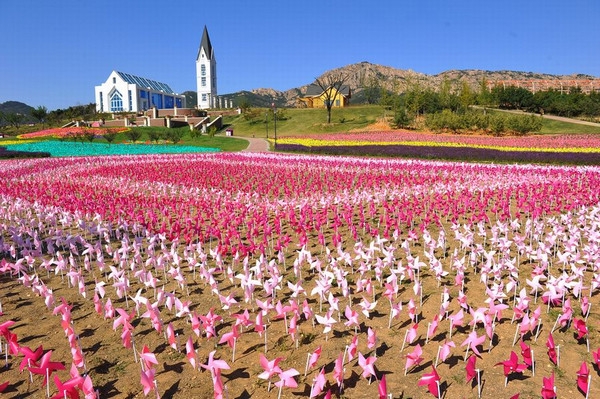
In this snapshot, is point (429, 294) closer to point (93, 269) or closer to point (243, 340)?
point (243, 340)

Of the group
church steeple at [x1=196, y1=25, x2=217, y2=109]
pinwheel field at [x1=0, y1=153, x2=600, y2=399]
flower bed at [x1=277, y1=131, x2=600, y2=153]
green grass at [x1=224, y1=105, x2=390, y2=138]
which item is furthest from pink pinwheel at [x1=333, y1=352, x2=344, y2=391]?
A: church steeple at [x1=196, y1=25, x2=217, y2=109]

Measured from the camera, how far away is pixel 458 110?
68.9 m

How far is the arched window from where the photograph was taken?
11531 centimetres

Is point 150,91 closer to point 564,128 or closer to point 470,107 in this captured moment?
point 470,107

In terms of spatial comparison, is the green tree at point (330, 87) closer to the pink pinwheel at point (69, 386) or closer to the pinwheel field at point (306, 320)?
the pinwheel field at point (306, 320)

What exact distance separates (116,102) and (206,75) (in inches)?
1212

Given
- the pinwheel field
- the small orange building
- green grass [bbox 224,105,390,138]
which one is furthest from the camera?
the small orange building

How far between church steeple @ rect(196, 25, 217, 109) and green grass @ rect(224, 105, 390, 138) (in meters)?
57.6

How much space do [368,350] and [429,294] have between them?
1.76m

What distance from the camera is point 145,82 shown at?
414ft

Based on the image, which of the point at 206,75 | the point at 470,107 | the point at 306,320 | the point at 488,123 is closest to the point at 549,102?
the point at 470,107

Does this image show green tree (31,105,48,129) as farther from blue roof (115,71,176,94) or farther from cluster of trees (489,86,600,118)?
cluster of trees (489,86,600,118)

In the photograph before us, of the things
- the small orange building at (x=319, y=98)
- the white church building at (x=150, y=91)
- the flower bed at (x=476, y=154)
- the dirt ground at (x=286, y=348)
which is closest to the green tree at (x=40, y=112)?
the white church building at (x=150, y=91)

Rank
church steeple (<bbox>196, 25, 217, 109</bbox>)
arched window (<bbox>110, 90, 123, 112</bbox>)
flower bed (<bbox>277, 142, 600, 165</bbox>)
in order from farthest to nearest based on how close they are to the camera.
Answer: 1. church steeple (<bbox>196, 25, 217, 109</bbox>)
2. arched window (<bbox>110, 90, 123, 112</bbox>)
3. flower bed (<bbox>277, 142, 600, 165</bbox>)
